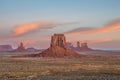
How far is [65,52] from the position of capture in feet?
641

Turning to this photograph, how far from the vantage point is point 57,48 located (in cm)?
19500

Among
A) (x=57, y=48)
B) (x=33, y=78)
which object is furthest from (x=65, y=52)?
(x=33, y=78)

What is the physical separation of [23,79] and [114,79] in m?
15.6

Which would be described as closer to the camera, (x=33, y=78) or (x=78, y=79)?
(x=78, y=79)

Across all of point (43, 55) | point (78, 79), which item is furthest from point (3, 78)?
point (43, 55)

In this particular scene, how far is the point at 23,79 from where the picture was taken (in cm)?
5416

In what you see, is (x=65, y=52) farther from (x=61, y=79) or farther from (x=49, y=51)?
(x=61, y=79)

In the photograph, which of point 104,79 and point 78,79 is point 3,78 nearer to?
point 78,79

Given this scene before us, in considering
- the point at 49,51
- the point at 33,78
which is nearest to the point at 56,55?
the point at 49,51

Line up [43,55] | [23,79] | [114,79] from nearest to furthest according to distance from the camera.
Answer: [114,79] → [23,79] → [43,55]

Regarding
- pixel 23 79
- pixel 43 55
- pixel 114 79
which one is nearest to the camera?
pixel 114 79

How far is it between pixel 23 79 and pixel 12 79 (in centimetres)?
195

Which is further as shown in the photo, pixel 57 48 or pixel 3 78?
pixel 57 48

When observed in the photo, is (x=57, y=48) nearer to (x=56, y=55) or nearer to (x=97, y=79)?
(x=56, y=55)
